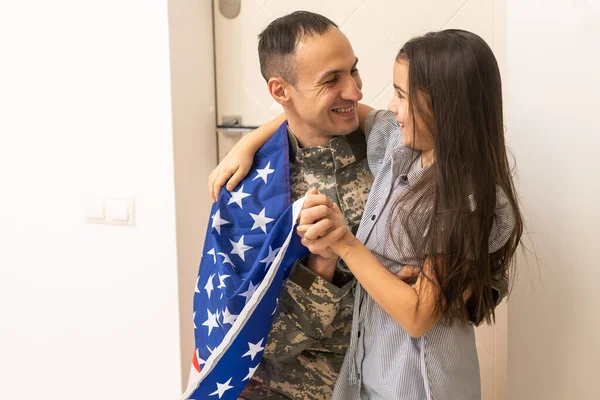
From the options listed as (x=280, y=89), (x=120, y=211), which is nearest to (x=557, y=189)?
(x=280, y=89)

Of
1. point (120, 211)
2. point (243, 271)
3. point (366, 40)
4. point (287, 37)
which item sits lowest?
point (243, 271)

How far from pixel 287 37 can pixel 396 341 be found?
2.20ft

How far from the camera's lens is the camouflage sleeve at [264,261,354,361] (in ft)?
4.79

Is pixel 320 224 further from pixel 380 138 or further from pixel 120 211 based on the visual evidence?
pixel 120 211

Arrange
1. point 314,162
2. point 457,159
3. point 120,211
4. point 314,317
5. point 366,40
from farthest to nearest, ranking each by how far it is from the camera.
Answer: point 120,211 < point 366,40 < point 314,162 < point 314,317 < point 457,159

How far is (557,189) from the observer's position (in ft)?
5.15

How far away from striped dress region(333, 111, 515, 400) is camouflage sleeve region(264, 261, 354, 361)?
2.2 inches

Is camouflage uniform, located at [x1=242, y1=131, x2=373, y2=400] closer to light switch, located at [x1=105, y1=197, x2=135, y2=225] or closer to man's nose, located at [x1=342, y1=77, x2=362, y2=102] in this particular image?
man's nose, located at [x1=342, y1=77, x2=362, y2=102]

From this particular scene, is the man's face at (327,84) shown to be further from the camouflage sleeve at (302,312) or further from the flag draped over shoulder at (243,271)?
the camouflage sleeve at (302,312)

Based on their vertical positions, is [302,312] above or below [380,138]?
below

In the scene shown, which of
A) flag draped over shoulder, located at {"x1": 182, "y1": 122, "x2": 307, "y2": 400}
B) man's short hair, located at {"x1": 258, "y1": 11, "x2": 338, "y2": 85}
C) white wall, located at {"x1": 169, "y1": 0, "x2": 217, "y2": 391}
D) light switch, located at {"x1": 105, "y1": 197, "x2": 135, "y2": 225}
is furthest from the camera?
light switch, located at {"x1": 105, "y1": 197, "x2": 135, "y2": 225}

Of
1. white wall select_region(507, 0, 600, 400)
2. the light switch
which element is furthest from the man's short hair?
the light switch

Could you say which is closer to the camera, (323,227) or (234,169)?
(323,227)

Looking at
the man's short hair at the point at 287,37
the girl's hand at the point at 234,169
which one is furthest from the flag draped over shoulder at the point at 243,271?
the man's short hair at the point at 287,37
